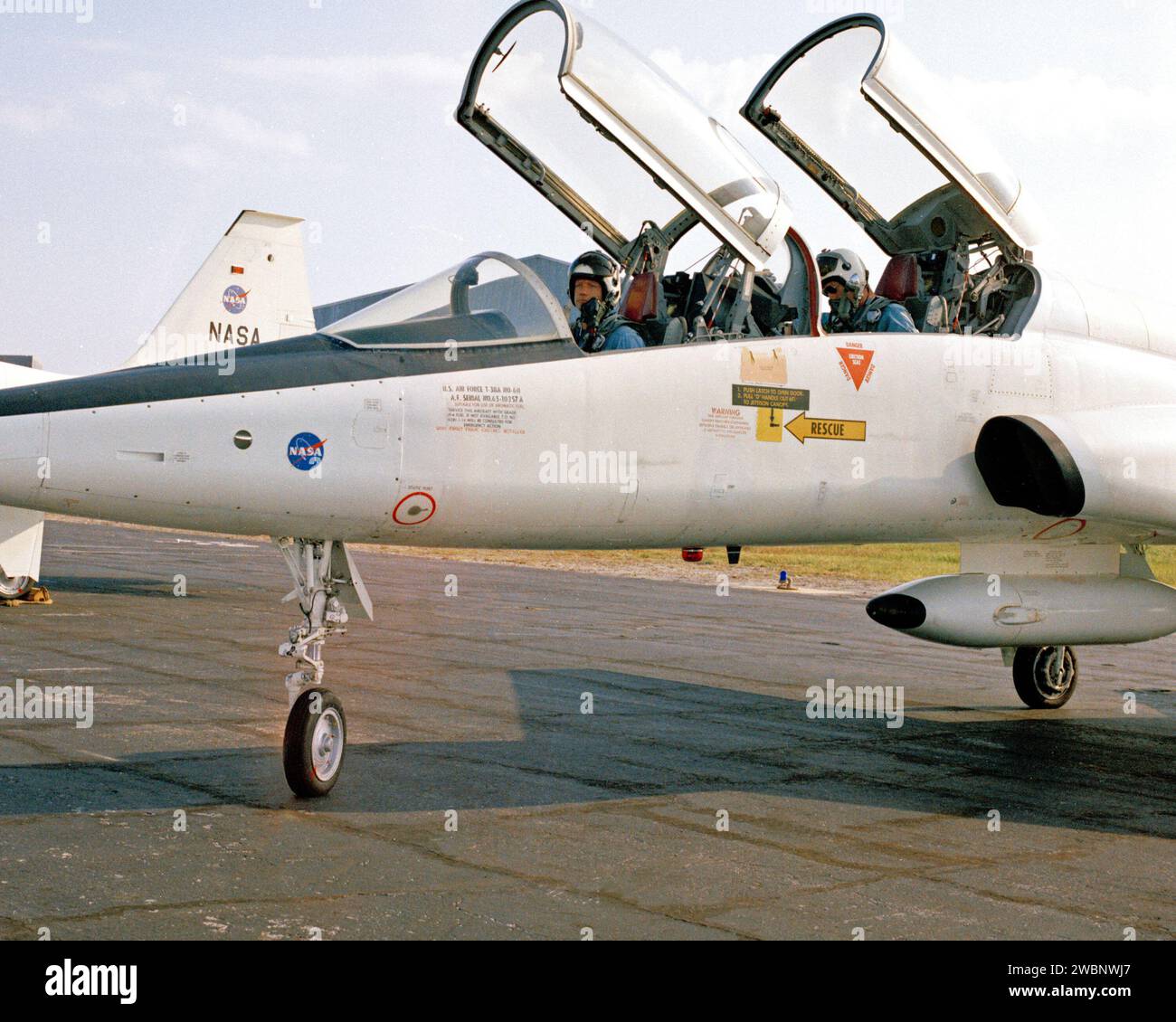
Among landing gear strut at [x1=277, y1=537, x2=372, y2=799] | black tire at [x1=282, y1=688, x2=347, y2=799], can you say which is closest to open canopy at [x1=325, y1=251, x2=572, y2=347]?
landing gear strut at [x1=277, y1=537, x2=372, y2=799]

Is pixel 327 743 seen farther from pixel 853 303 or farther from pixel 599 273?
pixel 853 303

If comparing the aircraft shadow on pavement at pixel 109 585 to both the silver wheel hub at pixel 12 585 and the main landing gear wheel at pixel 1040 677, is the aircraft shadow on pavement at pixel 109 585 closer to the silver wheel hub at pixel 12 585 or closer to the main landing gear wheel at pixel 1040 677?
the silver wheel hub at pixel 12 585

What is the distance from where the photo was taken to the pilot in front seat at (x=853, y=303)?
855cm

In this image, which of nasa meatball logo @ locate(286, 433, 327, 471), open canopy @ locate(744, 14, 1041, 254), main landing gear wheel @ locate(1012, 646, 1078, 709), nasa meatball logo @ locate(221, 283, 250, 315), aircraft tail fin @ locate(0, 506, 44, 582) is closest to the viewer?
nasa meatball logo @ locate(286, 433, 327, 471)

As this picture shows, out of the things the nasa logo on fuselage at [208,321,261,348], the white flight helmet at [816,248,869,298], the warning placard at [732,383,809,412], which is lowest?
the warning placard at [732,383,809,412]

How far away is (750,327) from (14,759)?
5048 mm

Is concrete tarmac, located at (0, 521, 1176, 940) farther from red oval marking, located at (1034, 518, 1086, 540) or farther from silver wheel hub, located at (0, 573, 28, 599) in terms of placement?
silver wheel hub, located at (0, 573, 28, 599)

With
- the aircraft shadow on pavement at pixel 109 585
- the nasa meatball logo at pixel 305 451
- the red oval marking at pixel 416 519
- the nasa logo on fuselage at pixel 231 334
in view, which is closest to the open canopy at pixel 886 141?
the red oval marking at pixel 416 519

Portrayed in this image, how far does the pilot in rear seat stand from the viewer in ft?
24.3

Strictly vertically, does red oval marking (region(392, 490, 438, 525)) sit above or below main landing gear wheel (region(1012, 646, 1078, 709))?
above

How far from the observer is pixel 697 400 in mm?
7281

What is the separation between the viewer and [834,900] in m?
5.21
